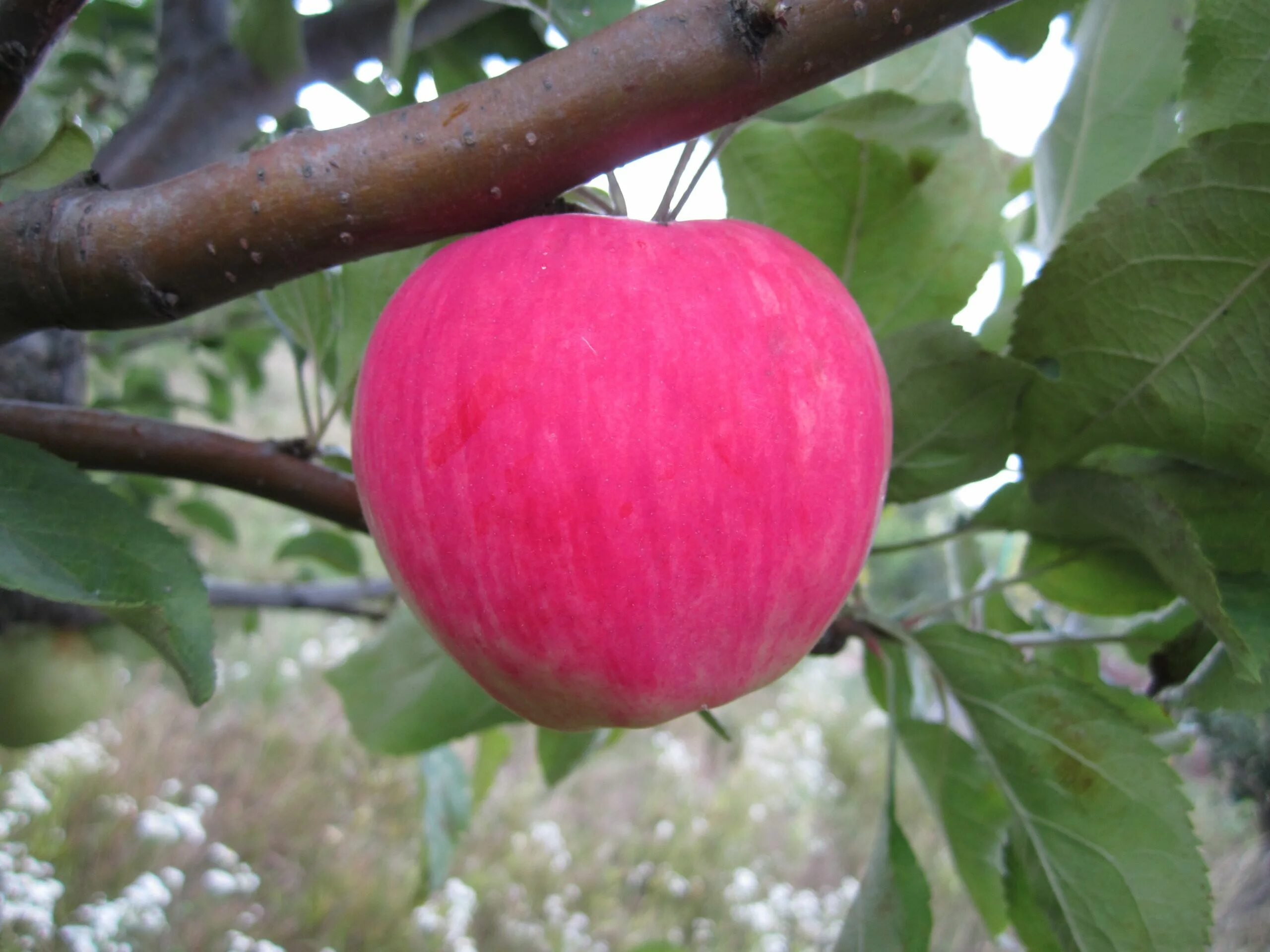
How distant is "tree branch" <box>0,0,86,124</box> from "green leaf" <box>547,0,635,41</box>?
0.75 feet

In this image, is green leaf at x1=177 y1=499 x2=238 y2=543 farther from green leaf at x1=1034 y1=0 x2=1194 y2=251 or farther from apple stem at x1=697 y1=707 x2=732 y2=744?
green leaf at x1=1034 y1=0 x2=1194 y2=251

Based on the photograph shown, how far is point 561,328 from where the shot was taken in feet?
1.11

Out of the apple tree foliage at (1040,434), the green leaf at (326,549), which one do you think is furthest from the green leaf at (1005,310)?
the green leaf at (326,549)

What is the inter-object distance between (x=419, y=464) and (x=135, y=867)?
1.76 m

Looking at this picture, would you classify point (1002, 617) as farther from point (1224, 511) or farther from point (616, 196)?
point (616, 196)

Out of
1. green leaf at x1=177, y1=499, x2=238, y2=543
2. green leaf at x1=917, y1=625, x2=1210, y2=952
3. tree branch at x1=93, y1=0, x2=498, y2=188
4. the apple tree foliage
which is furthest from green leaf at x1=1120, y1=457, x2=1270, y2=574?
green leaf at x1=177, y1=499, x2=238, y2=543

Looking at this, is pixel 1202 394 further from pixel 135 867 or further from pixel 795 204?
pixel 135 867

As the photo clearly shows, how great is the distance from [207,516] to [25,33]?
41.5 inches

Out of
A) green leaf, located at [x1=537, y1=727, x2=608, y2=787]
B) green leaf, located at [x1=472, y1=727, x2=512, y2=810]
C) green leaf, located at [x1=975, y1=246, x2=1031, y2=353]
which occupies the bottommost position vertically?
green leaf, located at [x1=472, y1=727, x2=512, y2=810]

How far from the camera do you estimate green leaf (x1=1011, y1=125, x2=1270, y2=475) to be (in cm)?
39

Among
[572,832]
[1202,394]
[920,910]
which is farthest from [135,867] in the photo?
[1202,394]

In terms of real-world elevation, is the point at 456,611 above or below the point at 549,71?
below

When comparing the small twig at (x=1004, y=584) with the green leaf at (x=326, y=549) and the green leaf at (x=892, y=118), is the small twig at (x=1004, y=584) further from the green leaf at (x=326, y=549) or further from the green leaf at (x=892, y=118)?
the green leaf at (x=326, y=549)

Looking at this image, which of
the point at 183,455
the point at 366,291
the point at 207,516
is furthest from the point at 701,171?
the point at 207,516
